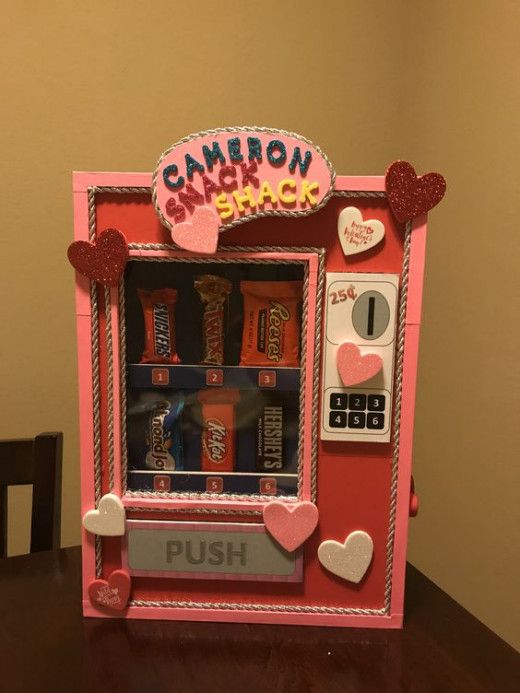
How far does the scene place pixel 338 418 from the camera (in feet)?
2.33

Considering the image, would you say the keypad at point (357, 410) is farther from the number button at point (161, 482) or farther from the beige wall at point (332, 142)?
the beige wall at point (332, 142)

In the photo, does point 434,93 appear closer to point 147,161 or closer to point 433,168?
point 433,168

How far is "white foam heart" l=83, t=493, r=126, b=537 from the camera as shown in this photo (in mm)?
714

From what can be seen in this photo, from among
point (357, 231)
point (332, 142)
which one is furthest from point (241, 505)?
point (332, 142)

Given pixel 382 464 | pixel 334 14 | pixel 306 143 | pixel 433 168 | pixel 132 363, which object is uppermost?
pixel 334 14

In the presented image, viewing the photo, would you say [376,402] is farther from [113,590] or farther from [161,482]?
[113,590]

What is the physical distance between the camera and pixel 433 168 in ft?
4.17

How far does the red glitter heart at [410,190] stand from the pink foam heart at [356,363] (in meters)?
0.17

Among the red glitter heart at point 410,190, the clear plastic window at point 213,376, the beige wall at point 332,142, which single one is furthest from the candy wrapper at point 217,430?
the beige wall at point 332,142

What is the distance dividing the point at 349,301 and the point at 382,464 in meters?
0.21

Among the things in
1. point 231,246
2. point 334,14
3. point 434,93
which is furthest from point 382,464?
point 334,14

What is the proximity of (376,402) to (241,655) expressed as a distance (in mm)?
345

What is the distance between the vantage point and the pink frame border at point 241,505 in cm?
67

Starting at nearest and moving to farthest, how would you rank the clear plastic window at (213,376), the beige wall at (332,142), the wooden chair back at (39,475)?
the clear plastic window at (213,376)
the wooden chair back at (39,475)
the beige wall at (332,142)
